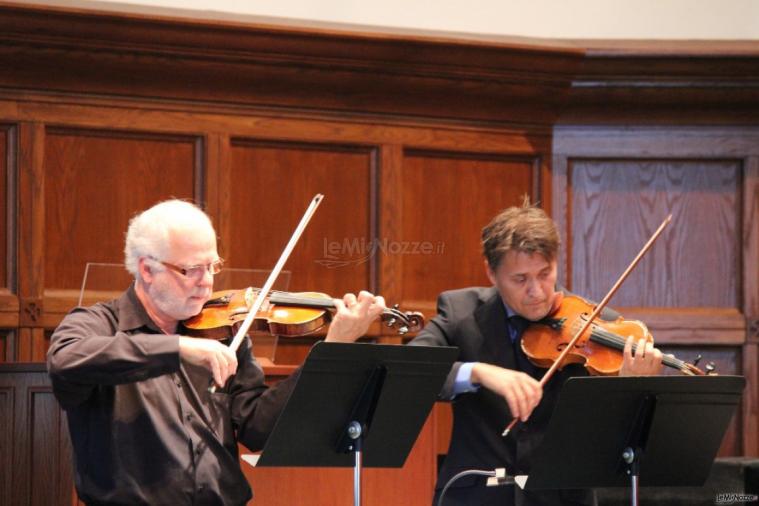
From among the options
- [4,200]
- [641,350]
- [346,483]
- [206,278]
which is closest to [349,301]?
[206,278]

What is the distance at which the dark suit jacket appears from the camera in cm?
310

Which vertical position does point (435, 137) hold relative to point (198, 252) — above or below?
above

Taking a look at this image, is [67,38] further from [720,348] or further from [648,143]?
[720,348]

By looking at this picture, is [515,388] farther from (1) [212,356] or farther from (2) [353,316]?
(1) [212,356]

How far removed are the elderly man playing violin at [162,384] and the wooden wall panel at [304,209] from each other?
6.07ft

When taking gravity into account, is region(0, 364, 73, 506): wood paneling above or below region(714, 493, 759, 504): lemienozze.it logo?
above

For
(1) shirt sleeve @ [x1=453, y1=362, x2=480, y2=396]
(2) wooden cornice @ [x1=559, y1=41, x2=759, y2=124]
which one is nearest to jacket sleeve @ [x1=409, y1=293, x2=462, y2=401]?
(1) shirt sleeve @ [x1=453, y1=362, x2=480, y2=396]

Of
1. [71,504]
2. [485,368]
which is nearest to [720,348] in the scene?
[485,368]

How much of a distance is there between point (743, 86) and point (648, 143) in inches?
19.3

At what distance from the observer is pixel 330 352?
2602mm

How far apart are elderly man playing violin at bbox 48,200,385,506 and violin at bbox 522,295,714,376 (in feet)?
1.89

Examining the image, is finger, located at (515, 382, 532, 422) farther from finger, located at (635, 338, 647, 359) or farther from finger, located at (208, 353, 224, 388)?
finger, located at (208, 353, 224, 388)

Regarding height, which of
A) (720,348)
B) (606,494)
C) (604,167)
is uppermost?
(604,167)

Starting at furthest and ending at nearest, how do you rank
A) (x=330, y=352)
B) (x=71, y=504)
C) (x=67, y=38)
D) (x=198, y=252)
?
1. (x=67, y=38)
2. (x=71, y=504)
3. (x=198, y=252)
4. (x=330, y=352)
